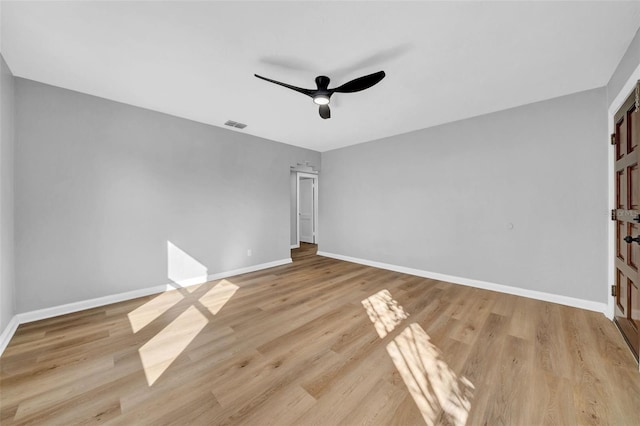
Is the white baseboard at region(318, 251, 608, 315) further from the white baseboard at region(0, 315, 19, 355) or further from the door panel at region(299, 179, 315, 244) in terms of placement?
the white baseboard at region(0, 315, 19, 355)

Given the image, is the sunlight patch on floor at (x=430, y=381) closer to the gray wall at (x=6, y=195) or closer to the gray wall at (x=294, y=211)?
the gray wall at (x=6, y=195)

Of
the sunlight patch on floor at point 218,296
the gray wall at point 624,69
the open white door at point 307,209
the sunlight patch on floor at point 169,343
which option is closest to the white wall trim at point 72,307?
the sunlight patch on floor at point 218,296

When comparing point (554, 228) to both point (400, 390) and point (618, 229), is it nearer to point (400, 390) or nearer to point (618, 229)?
point (618, 229)

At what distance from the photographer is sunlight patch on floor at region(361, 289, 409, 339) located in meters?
2.42

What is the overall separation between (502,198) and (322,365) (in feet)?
11.2

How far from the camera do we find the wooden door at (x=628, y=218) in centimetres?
194

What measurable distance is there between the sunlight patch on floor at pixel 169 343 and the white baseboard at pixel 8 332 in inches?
48.2

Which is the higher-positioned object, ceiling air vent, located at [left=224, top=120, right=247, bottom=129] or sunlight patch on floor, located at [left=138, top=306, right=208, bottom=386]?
ceiling air vent, located at [left=224, top=120, right=247, bottom=129]

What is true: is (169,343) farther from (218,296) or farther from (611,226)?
(611,226)

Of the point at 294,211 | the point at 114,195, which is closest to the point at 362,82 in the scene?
the point at 114,195

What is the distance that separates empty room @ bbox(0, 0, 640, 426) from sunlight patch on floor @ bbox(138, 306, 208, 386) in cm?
2

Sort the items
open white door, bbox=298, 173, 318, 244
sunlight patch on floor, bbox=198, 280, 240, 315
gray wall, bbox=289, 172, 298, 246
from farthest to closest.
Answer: open white door, bbox=298, 173, 318, 244
gray wall, bbox=289, 172, 298, 246
sunlight patch on floor, bbox=198, 280, 240, 315

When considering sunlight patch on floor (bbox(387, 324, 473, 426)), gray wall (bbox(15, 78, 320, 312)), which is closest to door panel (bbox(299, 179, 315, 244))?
gray wall (bbox(15, 78, 320, 312))

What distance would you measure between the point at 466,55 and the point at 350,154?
10.6 ft
